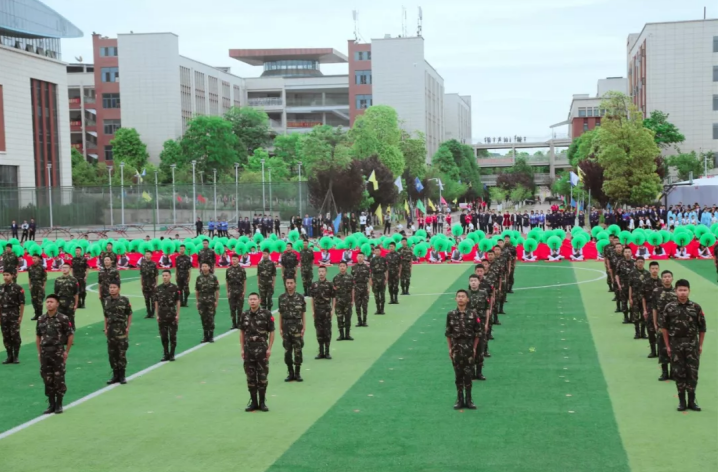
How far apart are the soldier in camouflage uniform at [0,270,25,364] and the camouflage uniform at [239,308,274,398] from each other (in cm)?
708

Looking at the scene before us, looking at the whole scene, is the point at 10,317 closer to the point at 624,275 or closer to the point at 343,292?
the point at 343,292

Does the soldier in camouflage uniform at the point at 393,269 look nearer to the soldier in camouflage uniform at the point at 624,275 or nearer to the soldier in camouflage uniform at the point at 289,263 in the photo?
the soldier in camouflage uniform at the point at 289,263

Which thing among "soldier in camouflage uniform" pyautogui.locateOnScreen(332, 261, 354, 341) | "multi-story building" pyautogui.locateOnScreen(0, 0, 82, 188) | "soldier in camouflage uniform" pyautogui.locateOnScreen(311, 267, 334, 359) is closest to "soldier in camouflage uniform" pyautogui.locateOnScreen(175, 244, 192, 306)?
"soldier in camouflage uniform" pyautogui.locateOnScreen(332, 261, 354, 341)

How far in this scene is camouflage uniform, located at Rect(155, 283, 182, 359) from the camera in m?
18.1

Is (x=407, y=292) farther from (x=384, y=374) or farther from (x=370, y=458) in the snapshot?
(x=370, y=458)

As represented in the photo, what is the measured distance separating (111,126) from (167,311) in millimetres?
105537

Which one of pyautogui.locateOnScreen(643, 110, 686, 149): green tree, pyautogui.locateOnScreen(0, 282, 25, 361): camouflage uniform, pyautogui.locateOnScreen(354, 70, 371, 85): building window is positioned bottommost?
pyautogui.locateOnScreen(0, 282, 25, 361): camouflage uniform

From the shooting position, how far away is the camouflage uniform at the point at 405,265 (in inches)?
1094

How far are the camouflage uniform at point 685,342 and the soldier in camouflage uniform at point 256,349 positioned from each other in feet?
19.8

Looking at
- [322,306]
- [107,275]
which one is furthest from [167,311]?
[107,275]

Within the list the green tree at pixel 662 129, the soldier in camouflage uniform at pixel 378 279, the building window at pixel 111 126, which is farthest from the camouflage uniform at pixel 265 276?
the building window at pixel 111 126

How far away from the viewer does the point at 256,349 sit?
13.6 meters

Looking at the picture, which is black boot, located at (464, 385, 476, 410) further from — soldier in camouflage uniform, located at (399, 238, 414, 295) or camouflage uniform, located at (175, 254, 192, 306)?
soldier in camouflage uniform, located at (399, 238, 414, 295)

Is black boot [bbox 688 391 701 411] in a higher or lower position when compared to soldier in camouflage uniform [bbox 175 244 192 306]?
lower
